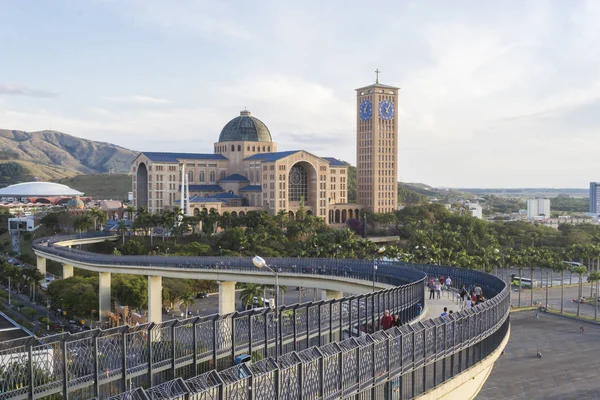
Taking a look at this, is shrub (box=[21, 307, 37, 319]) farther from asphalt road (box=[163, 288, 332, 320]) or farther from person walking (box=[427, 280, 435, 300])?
person walking (box=[427, 280, 435, 300])

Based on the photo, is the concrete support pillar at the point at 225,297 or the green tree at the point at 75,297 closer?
the concrete support pillar at the point at 225,297

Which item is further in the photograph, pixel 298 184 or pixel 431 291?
pixel 298 184

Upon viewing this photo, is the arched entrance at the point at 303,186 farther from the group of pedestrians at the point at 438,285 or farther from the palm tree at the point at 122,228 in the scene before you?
the group of pedestrians at the point at 438,285

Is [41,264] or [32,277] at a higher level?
[41,264]

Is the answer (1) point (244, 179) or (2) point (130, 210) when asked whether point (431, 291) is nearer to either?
(2) point (130, 210)

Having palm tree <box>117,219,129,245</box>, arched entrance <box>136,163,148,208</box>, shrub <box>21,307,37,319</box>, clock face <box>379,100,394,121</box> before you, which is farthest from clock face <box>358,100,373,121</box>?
shrub <box>21,307,37,319</box>

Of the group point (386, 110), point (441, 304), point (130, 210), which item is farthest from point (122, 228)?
point (441, 304)

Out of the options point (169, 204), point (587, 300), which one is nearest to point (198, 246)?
point (169, 204)

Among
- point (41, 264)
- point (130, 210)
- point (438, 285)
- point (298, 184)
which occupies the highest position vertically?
point (298, 184)

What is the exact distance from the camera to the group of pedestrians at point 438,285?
51688 millimetres

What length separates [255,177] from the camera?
14875 centimetres

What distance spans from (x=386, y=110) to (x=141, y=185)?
213ft

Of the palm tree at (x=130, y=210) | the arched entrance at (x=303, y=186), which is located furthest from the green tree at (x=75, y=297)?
the arched entrance at (x=303, y=186)

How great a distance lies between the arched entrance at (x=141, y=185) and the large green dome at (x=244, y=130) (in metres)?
22.5
